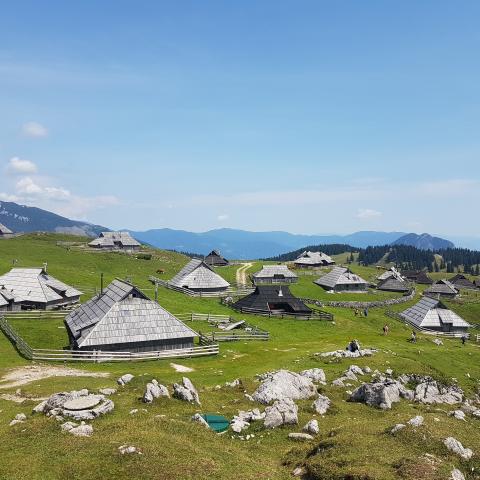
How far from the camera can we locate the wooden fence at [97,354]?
4212cm

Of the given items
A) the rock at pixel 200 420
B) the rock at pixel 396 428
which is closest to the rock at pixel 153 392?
the rock at pixel 200 420

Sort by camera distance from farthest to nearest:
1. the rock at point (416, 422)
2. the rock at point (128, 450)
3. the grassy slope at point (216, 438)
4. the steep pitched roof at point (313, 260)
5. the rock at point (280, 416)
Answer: the steep pitched roof at point (313, 260), the rock at point (280, 416), the rock at point (416, 422), the rock at point (128, 450), the grassy slope at point (216, 438)

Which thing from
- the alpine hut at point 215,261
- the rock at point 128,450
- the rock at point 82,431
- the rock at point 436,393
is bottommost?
the rock at point 436,393

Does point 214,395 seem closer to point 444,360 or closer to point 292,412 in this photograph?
point 292,412

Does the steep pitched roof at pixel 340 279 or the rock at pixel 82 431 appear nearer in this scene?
the rock at pixel 82 431

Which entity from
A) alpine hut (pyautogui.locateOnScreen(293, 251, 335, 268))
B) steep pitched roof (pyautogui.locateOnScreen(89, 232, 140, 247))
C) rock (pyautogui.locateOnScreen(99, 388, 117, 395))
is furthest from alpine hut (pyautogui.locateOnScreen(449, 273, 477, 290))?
rock (pyautogui.locateOnScreen(99, 388, 117, 395))

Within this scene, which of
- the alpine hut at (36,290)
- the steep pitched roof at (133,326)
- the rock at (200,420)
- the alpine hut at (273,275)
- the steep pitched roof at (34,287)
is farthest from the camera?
the alpine hut at (273,275)

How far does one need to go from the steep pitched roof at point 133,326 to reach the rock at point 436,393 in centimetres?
2323

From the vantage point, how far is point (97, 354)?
4331 centimetres

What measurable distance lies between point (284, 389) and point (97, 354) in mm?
20113

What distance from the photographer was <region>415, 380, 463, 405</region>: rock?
34616 mm

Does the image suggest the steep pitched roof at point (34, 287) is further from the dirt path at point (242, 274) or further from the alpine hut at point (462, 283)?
the alpine hut at point (462, 283)

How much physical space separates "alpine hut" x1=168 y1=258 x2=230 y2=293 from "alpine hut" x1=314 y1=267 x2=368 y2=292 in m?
33.2

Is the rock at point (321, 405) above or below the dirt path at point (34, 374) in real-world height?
above
